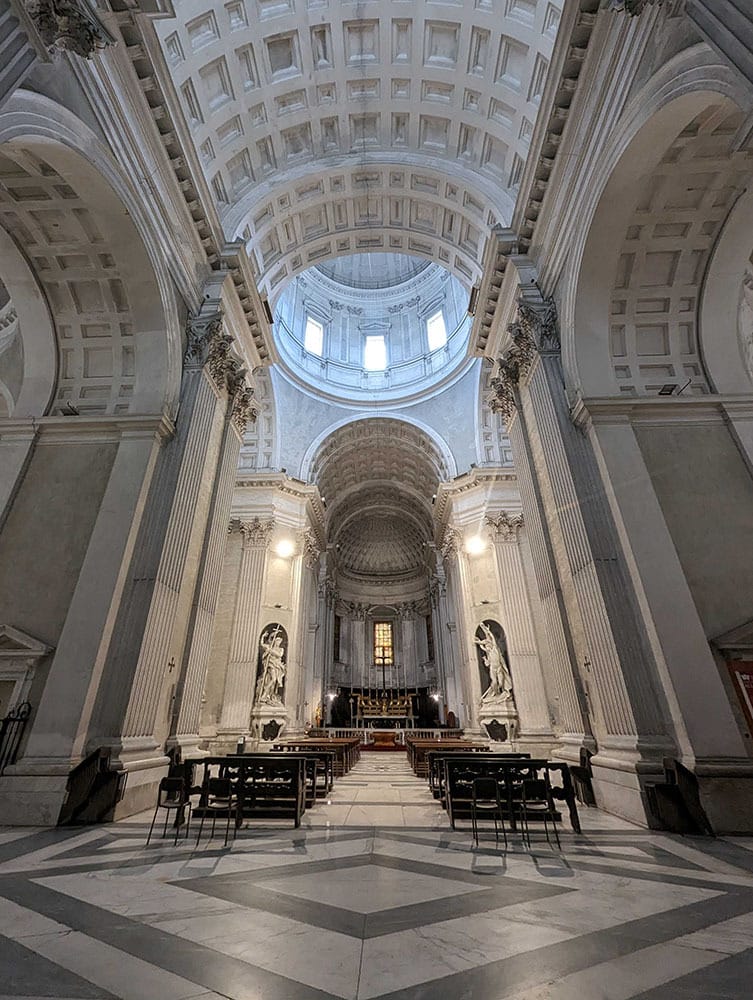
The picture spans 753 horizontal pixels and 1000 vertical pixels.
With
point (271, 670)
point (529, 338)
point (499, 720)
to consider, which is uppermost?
point (529, 338)

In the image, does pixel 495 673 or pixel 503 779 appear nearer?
pixel 503 779

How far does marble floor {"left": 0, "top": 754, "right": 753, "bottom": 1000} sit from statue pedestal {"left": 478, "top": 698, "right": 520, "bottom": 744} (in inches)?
454

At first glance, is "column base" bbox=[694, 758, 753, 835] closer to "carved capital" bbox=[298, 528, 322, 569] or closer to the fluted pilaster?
the fluted pilaster

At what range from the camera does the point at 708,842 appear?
5.10 meters

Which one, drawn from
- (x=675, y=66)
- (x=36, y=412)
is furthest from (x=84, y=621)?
(x=675, y=66)

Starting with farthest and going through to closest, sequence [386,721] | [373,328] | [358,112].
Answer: [386,721] < [373,328] < [358,112]

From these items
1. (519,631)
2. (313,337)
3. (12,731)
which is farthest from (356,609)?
(12,731)

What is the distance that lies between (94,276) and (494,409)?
9.22 meters

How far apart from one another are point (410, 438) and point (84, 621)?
19759 millimetres

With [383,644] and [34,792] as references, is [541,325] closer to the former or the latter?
[34,792]

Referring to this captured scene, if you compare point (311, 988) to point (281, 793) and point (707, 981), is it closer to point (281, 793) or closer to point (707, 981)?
point (707, 981)

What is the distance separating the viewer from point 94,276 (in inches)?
358

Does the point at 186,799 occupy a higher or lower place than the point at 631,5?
lower

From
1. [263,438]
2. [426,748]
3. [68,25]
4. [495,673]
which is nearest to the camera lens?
[68,25]
